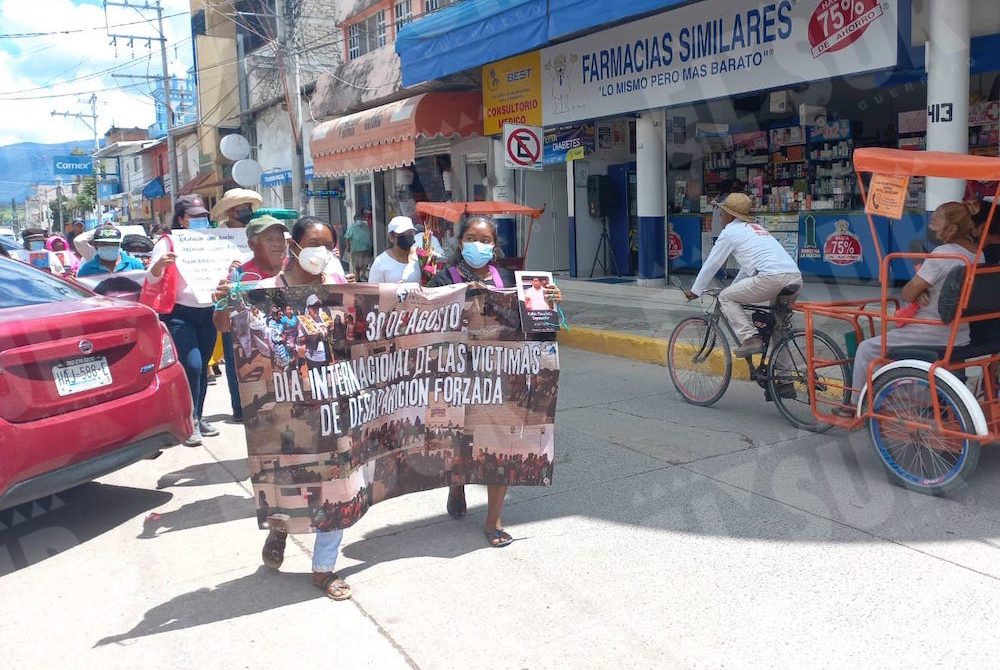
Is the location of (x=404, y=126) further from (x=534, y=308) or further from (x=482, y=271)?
(x=534, y=308)

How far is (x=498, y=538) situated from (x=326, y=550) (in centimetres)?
90

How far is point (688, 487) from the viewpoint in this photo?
4895mm

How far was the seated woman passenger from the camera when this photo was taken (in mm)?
4879

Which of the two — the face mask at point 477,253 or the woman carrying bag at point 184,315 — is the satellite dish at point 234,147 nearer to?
the woman carrying bag at point 184,315

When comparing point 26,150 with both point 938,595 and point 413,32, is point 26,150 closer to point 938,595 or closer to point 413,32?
point 413,32

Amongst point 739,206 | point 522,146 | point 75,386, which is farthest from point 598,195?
point 75,386

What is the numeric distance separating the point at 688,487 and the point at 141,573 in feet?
9.81

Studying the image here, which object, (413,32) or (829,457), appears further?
(413,32)

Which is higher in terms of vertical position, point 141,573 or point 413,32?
point 413,32

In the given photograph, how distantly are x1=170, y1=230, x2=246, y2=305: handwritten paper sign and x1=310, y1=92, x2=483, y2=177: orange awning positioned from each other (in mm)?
10783

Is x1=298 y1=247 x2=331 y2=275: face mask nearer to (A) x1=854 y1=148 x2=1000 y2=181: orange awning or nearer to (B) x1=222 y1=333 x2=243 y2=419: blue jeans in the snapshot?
(B) x1=222 y1=333 x2=243 y2=419: blue jeans

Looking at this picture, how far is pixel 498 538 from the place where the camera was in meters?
4.15

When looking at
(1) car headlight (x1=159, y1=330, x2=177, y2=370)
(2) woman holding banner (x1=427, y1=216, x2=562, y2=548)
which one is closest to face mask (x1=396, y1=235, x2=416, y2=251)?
(2) woman holding banner (x1=427, y1=216, x2=562, y2=548)

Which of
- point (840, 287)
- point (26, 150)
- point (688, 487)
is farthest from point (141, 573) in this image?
point (26, 150)
